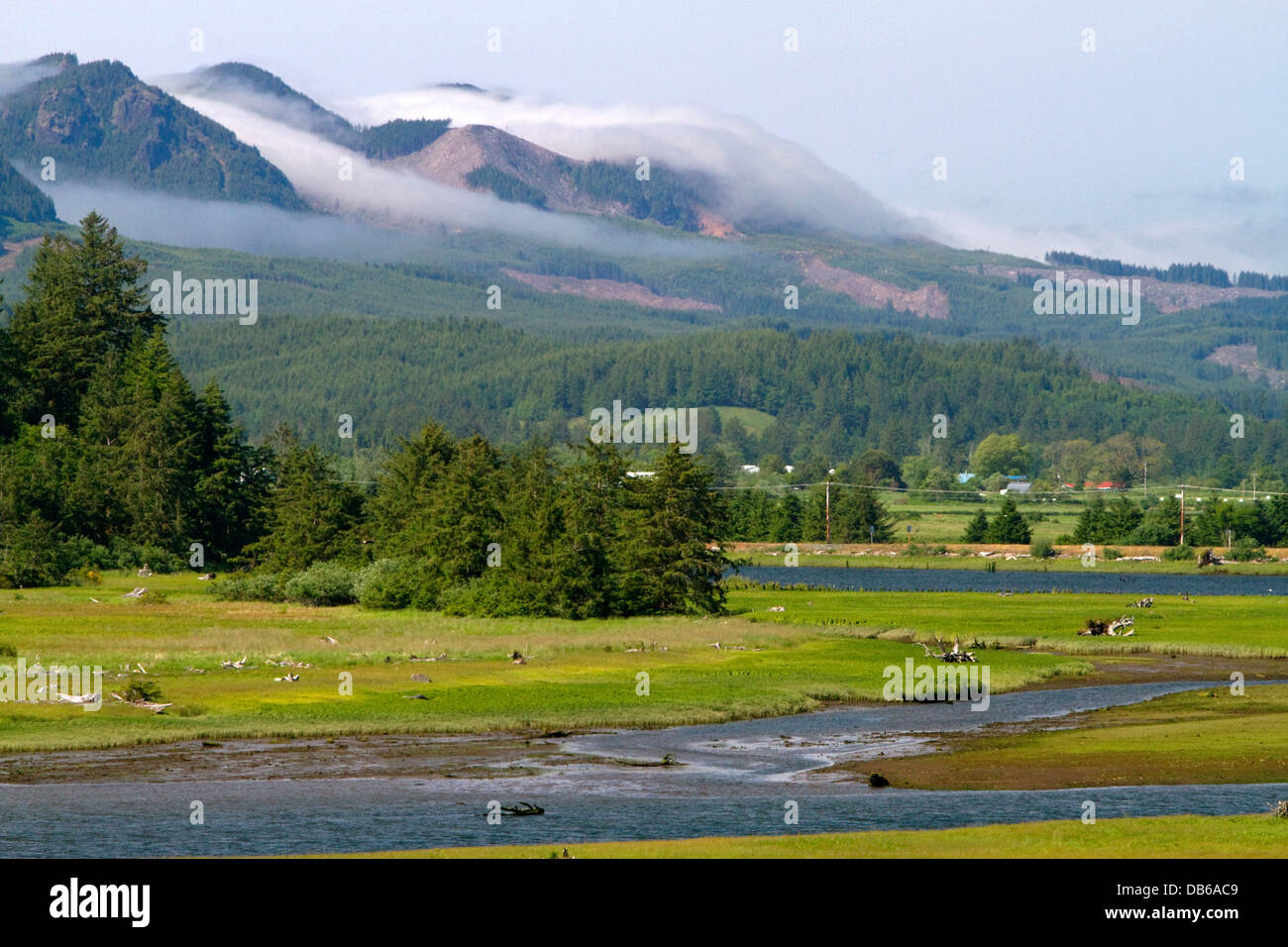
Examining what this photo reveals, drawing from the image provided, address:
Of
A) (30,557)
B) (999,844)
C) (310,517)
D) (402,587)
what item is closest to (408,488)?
(310,517)

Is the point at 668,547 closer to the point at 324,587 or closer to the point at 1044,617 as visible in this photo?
the point at 324,587

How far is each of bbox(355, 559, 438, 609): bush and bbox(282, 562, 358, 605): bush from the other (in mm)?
4431

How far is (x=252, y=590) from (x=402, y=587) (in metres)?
16.4

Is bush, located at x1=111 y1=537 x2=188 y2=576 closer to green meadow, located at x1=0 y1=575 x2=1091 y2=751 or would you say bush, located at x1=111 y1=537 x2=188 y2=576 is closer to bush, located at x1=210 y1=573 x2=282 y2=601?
bush, located at x1=210 y1=573 x2=282 y2=601

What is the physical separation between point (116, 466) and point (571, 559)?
216 feet

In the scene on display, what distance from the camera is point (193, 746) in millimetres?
49469

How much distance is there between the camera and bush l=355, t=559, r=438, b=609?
102125mm

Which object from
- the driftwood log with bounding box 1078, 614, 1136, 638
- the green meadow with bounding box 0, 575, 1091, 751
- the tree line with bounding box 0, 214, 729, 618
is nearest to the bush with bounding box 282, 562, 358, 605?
the tree line with bounding box 0, 214, 729, 618

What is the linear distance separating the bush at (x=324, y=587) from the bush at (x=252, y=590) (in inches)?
88.2

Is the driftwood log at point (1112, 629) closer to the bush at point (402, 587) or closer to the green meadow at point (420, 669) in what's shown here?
the green meadow at point (420, 669)

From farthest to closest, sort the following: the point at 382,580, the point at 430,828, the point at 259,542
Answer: the point at 259,542 → the point at 382,580 → the point at 430,828

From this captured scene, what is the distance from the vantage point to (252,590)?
113562mm
